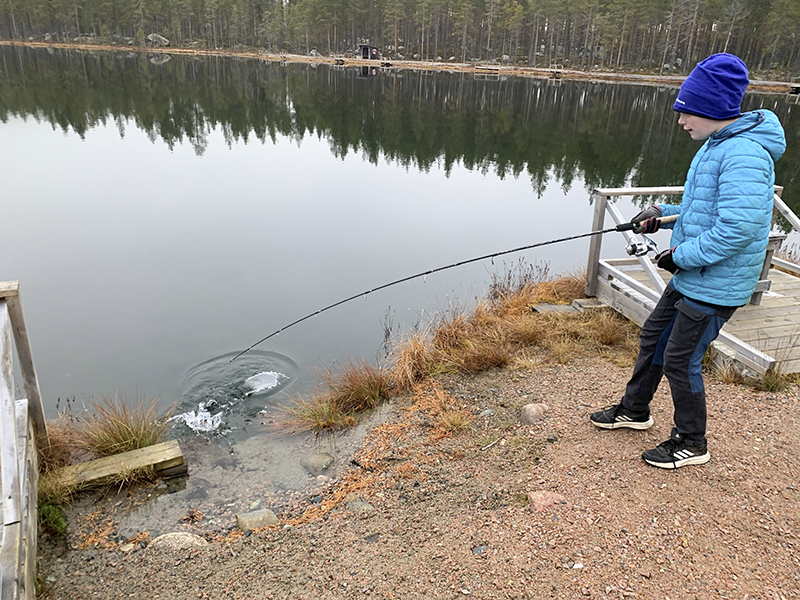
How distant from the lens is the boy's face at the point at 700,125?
2.82m

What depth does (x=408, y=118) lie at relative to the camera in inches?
1101

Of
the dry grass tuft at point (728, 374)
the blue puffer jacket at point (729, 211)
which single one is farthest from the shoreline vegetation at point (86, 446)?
the dry grass tuft at point (728, 374)

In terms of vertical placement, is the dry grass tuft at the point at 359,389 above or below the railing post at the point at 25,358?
below

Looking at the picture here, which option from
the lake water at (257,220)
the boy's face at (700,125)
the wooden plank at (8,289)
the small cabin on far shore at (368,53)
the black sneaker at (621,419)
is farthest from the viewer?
the small cabin on far shore at (368,53)

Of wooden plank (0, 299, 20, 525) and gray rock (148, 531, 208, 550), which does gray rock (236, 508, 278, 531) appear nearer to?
gray rock (148, 531, 208, 550)

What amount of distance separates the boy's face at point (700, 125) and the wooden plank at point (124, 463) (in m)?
3.98

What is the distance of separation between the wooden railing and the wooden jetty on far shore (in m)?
4.48

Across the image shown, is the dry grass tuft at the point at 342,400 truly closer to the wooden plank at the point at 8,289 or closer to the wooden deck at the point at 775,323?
the wooden plank at the point at 8,289

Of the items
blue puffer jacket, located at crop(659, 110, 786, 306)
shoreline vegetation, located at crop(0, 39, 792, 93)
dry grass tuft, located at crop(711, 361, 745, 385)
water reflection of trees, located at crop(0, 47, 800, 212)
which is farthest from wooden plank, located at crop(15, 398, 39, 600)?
shoreline vegetation, located at crop(0, 39, 792, 93)

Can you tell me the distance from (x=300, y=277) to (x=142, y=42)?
312 feet

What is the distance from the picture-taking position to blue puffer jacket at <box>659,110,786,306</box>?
2699mm

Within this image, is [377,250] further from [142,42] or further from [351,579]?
[142,42]

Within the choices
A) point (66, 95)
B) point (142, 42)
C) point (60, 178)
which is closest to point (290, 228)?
point (60, 178)

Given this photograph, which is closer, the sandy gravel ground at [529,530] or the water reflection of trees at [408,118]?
the sandy gravel ground at [529,530]
